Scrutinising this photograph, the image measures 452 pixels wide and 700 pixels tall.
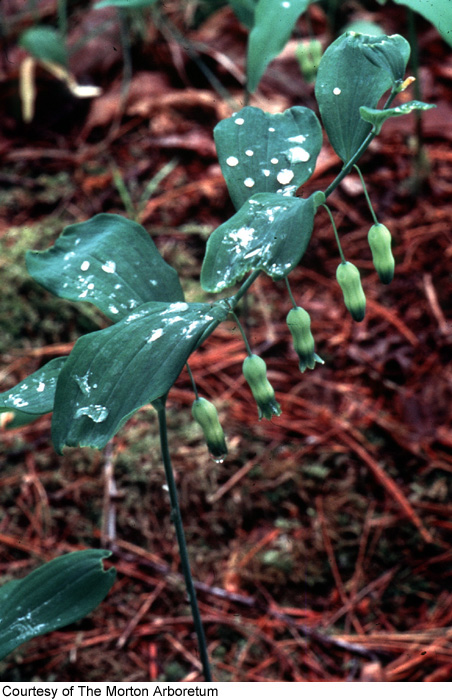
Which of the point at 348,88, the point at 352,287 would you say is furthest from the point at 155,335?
the point at 348,88

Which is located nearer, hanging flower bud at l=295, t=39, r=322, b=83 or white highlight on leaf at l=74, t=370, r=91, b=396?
white highlight on leaf at l=74, t=370, r=91, b=396

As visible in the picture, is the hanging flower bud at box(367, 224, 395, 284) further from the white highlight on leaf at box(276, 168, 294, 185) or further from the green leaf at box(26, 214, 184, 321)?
the green leaf at box(26, 214, 184, 321)

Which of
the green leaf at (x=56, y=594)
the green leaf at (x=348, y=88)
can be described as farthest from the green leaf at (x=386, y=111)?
the green leaf at (x=56, y=594)

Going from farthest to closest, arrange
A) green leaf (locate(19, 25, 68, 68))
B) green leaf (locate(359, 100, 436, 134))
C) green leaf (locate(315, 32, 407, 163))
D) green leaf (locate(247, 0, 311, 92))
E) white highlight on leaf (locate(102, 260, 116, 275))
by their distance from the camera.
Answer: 1. green leaf (locate(19, 25, 68, 68))
2. green leaf (locate(247, 0, 311, 92))
3. white highlight on leaf (locate(102, 260, 116, 275))
4. green leaf (locate(315, 32, 407, 163))
5. green leaf (locate(359, 100, 436, 134))

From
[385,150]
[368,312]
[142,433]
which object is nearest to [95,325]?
[142,433]

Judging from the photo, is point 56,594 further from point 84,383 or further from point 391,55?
point 391,55

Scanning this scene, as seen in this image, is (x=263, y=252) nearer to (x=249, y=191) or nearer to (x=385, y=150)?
(x=249, y=191)

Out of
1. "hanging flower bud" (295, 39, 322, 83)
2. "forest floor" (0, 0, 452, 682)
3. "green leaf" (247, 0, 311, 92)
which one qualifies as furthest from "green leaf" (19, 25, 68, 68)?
"green leaf" (247, 0, 311, 92)
